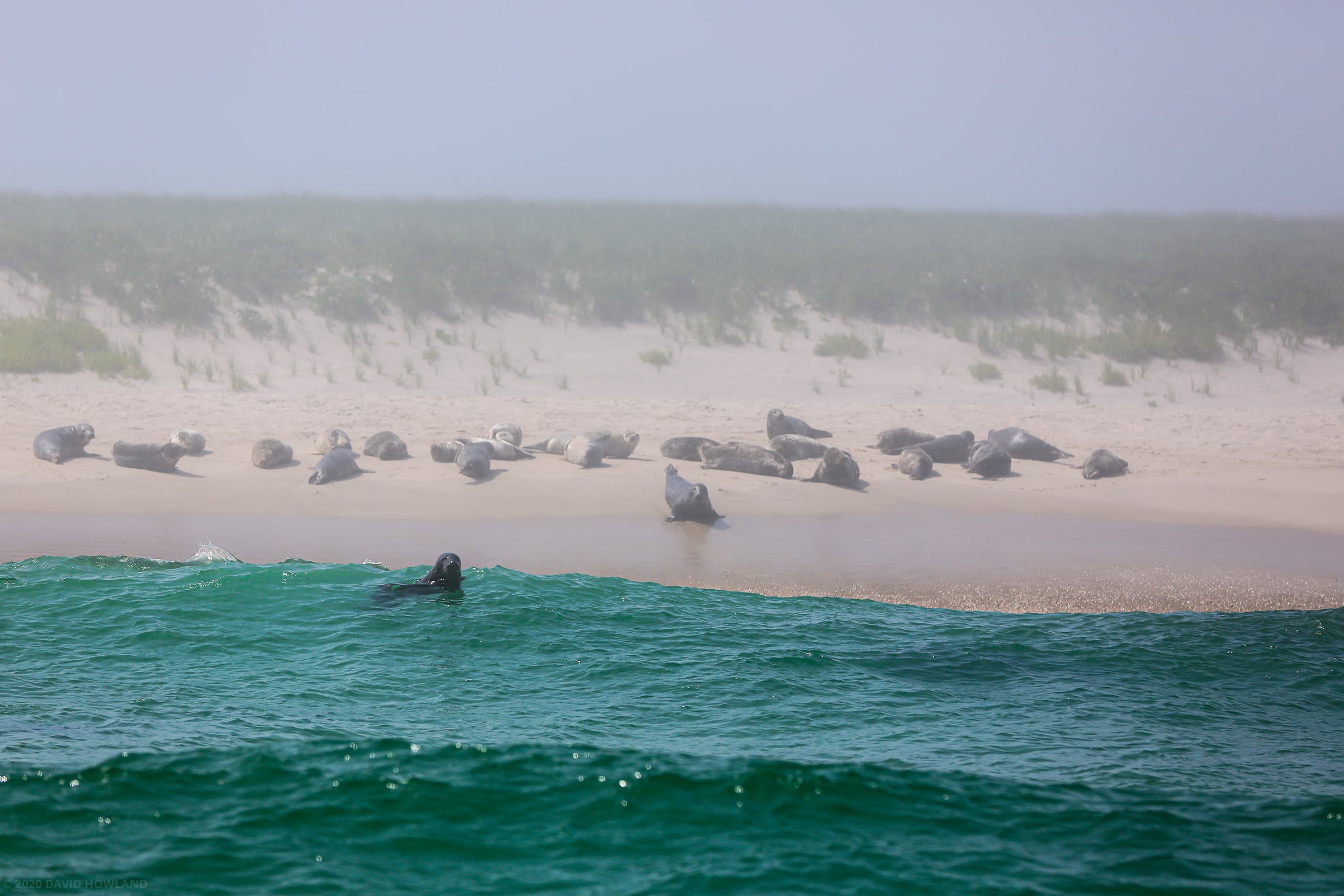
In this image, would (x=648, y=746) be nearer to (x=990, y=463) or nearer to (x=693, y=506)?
(x=693, y=506)

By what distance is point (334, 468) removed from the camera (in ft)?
37.1

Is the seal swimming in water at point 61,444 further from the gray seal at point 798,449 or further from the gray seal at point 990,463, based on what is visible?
the gray seal at point 990,463

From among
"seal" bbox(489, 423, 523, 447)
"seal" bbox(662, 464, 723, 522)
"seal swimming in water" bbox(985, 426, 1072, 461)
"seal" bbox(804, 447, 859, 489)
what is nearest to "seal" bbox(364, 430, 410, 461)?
"seal" bbox(489, 423, 523, 447)

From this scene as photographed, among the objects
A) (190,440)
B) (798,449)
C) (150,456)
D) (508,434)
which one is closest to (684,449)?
(798,449)

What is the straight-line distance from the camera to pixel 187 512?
10047 millimetres

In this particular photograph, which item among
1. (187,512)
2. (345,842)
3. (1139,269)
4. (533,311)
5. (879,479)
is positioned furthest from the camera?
(1139,269)

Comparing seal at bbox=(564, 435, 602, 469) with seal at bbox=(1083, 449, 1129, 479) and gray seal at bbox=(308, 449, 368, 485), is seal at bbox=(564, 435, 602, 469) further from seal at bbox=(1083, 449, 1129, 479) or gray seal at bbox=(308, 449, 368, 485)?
seal at bbox=(1083, 449, 1129, 479)

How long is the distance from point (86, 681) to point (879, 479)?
864 centimetres

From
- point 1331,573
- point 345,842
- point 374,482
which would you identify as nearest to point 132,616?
point 345,842

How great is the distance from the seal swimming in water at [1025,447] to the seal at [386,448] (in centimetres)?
762

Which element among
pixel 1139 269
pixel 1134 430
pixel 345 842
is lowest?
pixel 345 842

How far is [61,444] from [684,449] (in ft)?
24.2

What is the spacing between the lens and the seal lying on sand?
11.4m

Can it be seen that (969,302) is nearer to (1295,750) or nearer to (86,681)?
(1295,750)
